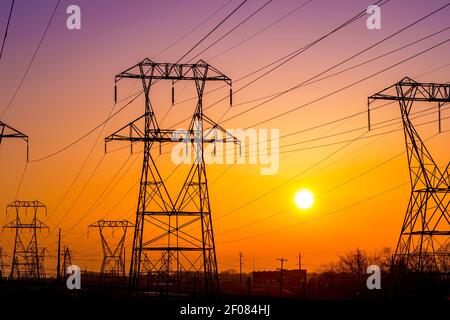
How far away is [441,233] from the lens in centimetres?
4912

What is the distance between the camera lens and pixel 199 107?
4841 cm

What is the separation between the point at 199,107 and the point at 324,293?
57.9 meters

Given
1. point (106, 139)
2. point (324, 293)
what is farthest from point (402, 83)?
point (324, 293)
